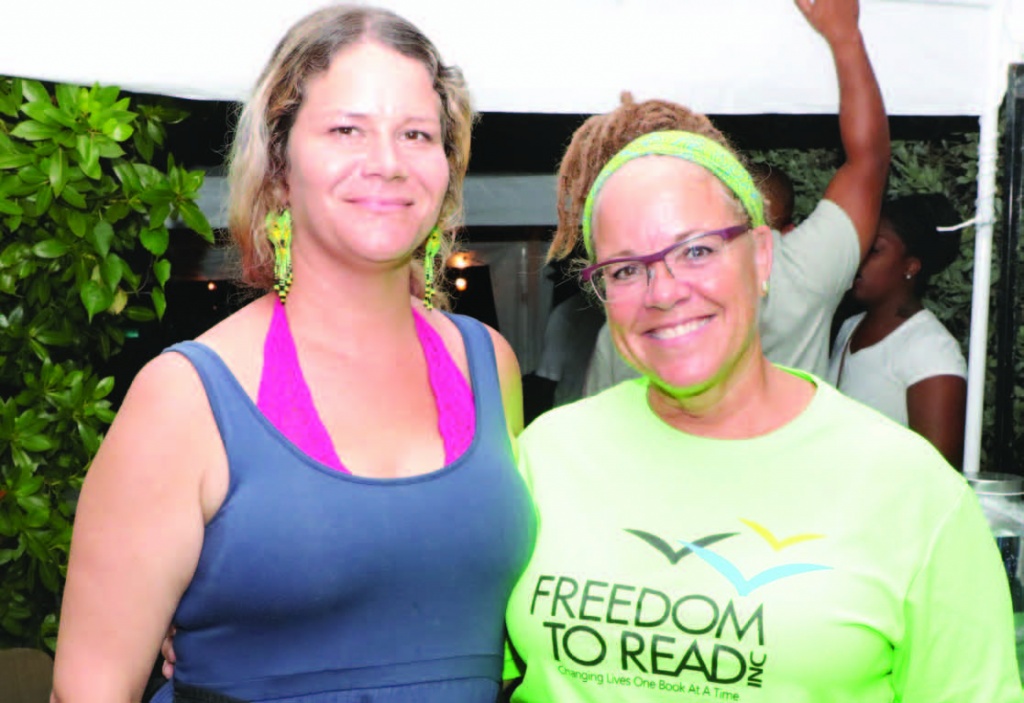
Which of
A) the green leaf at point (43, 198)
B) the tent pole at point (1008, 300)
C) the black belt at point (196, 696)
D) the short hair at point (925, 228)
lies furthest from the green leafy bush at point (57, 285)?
the short hair at point (925, 228)

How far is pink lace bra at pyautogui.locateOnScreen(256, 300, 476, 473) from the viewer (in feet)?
5.28

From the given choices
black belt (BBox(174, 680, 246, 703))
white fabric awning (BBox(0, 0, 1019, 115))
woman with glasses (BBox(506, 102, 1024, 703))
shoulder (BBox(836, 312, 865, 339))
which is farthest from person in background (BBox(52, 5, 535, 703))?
shoulder (BBox(836, 312, 865, 339))

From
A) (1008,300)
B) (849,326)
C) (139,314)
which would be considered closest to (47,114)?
(139,314)

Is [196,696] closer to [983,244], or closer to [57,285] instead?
[57,285]

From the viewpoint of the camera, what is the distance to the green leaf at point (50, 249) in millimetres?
2596

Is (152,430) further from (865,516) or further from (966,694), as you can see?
(966,694)

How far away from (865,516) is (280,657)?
3.02ft

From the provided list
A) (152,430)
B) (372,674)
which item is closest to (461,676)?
(372,674)

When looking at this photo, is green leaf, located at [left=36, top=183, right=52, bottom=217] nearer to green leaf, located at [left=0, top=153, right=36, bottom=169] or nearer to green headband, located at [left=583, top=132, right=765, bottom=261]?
green leaf, located at [left=0, top=153, right=36, bottom=169]

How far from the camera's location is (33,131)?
8.05 ft

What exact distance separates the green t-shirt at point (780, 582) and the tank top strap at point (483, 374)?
250mm

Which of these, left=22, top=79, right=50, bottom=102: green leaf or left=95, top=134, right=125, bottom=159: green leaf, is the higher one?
left=22, top=79, right=50, bottom=102: green leaf

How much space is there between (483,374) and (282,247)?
0.44 meters

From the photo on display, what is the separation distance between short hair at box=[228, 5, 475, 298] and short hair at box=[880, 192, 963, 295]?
2.53 metres
